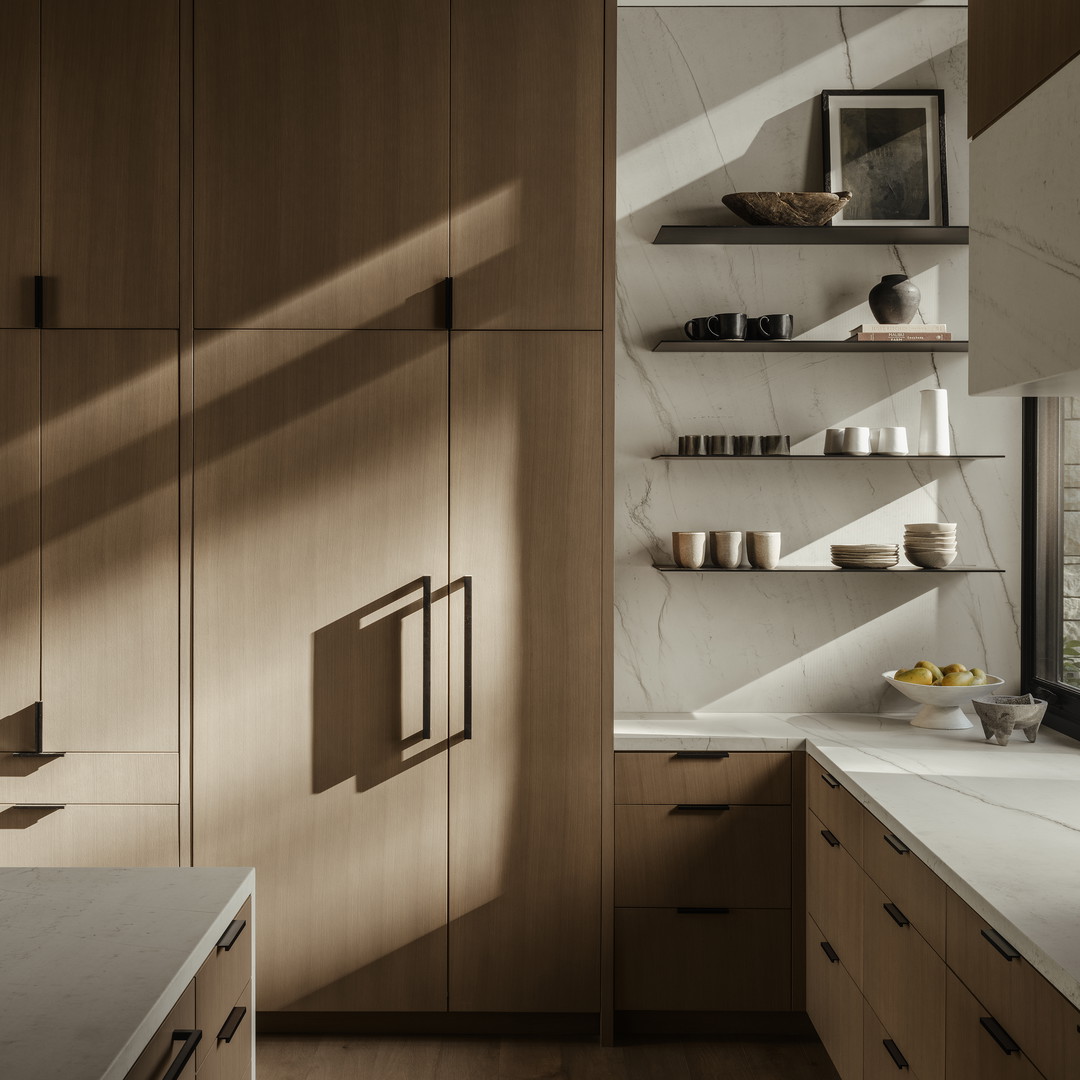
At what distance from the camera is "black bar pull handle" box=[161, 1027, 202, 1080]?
111 cm

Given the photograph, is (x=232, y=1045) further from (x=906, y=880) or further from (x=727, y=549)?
(x=727, y=549)

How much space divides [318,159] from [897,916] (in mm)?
2232

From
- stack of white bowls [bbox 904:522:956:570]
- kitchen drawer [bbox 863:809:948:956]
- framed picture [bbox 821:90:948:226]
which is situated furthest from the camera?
framed picture [bbox 821:90:948:226]

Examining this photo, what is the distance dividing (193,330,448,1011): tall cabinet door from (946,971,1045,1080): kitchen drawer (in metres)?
1.35

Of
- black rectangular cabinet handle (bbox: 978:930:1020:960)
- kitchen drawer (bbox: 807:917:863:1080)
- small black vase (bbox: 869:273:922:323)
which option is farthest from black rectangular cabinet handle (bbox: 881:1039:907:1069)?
small black vase (bbox: 869:273:922:323)

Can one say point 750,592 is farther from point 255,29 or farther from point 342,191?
point 255,29

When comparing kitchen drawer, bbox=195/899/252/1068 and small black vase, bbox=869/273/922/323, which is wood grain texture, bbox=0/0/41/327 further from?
small black vase, bbox=869/273/922/323

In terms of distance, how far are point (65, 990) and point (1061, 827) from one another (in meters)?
1.64

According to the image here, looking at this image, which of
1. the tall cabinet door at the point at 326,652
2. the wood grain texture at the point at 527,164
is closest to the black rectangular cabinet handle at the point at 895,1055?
the tall cabinet door at the point at 326,652

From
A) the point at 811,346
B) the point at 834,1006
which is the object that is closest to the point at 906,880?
the point at 834,1006

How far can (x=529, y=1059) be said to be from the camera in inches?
99.2

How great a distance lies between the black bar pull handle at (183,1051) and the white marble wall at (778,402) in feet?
6.56

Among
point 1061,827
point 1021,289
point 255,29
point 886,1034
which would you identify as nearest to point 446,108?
point 255,29

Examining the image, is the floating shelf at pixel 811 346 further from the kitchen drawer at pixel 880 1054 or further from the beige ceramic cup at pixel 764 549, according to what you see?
the kitchen drawer at pixel 880 1054
